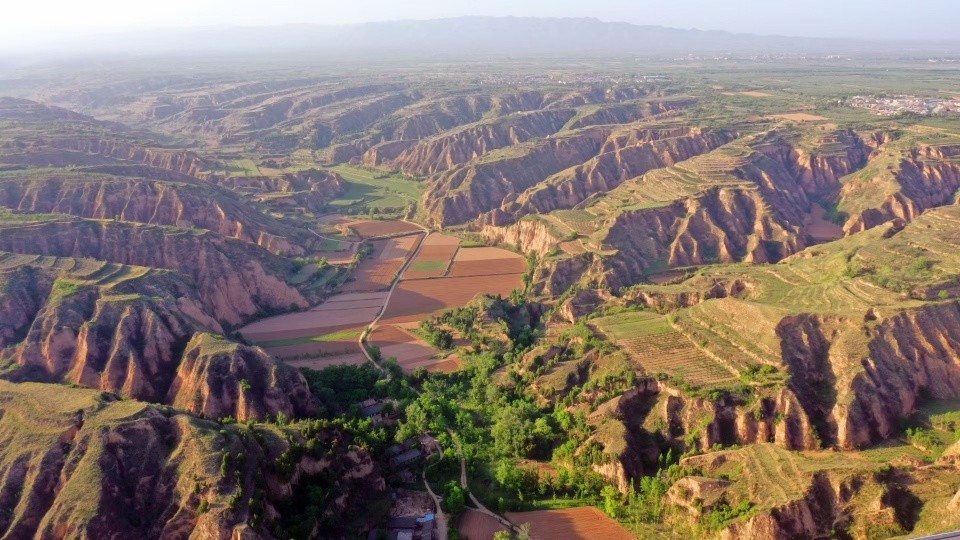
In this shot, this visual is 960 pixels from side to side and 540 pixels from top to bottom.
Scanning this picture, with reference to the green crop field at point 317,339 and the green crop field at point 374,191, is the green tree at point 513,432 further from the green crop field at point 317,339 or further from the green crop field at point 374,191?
the green crop field at point 374,191

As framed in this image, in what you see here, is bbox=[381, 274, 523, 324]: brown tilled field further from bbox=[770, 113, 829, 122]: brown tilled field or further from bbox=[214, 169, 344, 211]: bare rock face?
bbox=[770, 113, 829, 122]: brown tilled field

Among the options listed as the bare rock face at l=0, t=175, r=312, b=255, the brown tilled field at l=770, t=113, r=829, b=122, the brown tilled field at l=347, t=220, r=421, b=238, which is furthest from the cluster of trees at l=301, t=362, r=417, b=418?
the brown tilled field at l=770, t=113, r=829, b=122

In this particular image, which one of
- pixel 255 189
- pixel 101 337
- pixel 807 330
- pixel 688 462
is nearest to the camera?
pixel 688 462

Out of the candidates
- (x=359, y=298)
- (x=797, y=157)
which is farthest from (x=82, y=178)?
(x=797, y=157)

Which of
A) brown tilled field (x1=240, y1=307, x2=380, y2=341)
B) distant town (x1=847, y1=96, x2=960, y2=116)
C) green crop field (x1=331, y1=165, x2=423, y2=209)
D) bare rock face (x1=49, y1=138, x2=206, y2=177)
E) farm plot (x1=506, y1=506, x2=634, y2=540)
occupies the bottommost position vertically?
brown tilled field (x1=240, y1=307, x2=380, y2=341)

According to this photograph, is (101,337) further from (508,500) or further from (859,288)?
(859,288)

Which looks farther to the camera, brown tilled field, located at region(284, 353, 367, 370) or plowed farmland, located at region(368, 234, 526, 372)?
plowed farmland, located at region(368, 234, 526, 372)

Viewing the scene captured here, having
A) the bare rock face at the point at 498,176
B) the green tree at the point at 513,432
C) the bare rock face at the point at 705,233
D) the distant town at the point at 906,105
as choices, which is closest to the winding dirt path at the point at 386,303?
the bare rock face at the point at 498,176
